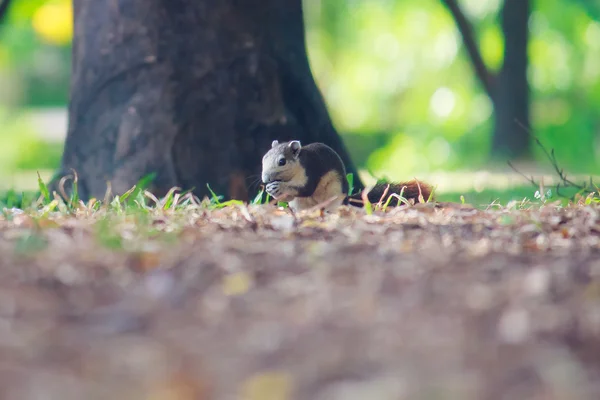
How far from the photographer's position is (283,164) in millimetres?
5375

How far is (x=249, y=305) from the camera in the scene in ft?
8.61

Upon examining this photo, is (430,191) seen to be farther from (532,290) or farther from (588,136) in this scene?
(588,136)

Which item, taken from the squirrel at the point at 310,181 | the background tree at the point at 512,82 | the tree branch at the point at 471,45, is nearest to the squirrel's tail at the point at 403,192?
the squirrel at the point at 310,181

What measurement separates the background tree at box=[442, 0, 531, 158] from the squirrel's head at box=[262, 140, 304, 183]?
893 cm

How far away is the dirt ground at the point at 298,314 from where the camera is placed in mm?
2025

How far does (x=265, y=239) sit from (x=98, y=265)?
2.78 ft

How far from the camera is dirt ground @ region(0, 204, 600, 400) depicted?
79.7 inches

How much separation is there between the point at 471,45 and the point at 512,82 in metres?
0.85

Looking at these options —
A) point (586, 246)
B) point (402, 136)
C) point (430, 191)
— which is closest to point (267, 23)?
point (430, 191)

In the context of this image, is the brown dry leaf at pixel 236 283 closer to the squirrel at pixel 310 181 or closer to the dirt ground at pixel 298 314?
the dirt ground at pixel 298 314

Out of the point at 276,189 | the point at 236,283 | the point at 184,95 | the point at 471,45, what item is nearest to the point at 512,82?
the point at 471,45

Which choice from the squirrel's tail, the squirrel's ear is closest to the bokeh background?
the squirrel's tail

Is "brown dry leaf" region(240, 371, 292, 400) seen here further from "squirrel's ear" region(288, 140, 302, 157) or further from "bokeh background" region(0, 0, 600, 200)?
"bokeh background" region(0, 0, 600, 200)

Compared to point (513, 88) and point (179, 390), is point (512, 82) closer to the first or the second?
point (513, 88)
